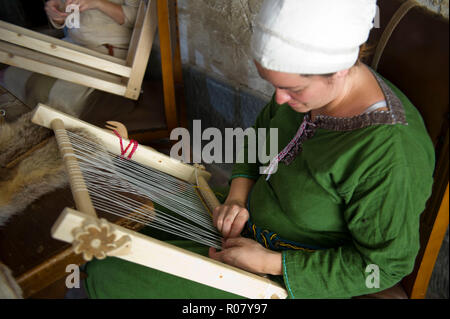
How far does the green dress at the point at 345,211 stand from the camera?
772mm

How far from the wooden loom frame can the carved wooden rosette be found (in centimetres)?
111

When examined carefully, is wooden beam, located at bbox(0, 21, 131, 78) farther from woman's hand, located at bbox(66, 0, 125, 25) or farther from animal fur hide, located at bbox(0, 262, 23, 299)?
animal fur hide, located at bbox(0, 262, 23, 299)

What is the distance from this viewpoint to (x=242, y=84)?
1.95 metres

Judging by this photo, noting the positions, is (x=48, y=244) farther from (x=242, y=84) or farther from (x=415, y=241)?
(x=242, y=84)

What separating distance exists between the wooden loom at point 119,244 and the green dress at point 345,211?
0.11m

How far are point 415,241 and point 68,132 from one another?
98 cm

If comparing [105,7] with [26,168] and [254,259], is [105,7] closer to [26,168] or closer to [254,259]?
[26,168]

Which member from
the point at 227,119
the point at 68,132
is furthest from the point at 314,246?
the point at 227,119

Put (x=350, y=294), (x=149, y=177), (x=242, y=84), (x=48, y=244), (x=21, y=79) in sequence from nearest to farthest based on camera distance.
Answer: (x=48, y=244), (x=350, y=294), (x=149, y=177), (x=21, y=79), (x=242, y=84)

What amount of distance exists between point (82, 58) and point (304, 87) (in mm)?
1181

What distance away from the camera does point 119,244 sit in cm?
68

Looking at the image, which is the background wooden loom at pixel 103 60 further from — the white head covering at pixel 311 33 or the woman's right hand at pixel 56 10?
the white head covering at pixel 311 33

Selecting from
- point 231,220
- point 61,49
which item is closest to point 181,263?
point 231,220

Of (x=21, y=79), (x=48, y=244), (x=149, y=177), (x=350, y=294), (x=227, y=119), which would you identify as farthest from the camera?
(x=227, y=119)
